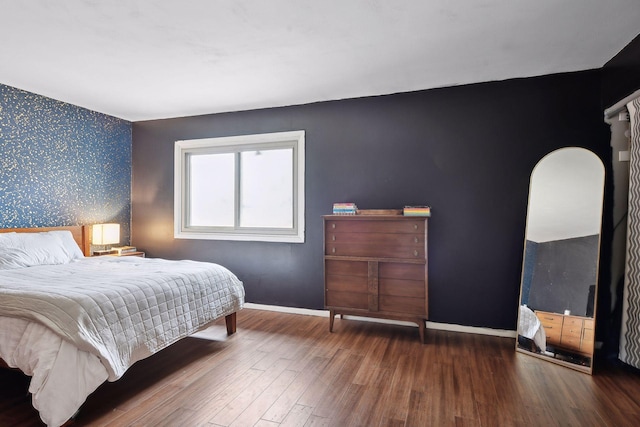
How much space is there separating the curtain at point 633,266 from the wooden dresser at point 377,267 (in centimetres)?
143

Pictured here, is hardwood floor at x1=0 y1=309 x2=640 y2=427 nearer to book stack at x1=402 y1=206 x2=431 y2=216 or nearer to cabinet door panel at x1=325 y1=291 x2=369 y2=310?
cabinet door panel at x1=325 y1=291 x2=369 y2=310

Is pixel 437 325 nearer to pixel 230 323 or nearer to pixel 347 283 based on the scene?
pixel 347 283

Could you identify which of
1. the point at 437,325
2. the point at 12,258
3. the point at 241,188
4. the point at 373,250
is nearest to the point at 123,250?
the point at 12,258

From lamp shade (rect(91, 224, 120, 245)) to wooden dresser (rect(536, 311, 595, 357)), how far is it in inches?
177

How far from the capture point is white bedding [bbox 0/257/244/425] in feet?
5.68

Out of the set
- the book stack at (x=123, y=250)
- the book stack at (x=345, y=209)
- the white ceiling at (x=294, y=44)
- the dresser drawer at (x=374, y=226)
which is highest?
the white ceiling at (x=294, y=44)

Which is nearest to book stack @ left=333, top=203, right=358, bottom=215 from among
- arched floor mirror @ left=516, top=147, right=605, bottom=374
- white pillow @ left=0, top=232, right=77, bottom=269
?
arched floor mirror @ left=516, top=147, right=605, bottom=374

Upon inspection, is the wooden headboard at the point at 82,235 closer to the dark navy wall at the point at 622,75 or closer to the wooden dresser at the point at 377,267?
the wooden dresser at the point at 377,267

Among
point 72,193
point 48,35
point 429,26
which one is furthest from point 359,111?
point 72,193

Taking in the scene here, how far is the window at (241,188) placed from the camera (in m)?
3.94

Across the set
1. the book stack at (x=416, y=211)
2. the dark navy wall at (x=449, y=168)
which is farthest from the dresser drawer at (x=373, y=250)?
the dark navy wall at (x=449, y=168)

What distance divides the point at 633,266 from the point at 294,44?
3.01 metres

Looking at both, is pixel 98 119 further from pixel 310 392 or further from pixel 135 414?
pixel 310 392

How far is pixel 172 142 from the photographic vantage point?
14.7ft
